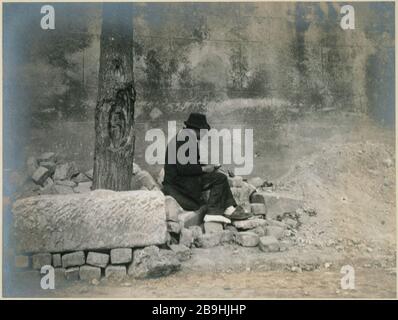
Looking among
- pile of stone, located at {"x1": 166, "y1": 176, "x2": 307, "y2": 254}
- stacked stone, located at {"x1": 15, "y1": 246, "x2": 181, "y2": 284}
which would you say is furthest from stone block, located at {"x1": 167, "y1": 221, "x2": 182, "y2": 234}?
stacked stone, located at {"x1": 15, "y1": 246, "x2": 181, "y2": 284}

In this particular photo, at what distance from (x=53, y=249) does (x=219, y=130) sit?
313 cm

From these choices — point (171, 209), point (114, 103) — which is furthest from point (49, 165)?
point (171, 209)

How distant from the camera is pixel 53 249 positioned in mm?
5703

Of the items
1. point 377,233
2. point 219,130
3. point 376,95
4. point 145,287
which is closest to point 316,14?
point 376,95

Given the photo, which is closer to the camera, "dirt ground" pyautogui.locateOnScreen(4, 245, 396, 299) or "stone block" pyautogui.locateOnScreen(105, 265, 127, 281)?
"dirt ground" pyautogui.locateOnScreen(4, 245, 396, 299)

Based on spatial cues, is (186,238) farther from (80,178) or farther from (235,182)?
(80,178)

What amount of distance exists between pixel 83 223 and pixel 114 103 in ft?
5.23

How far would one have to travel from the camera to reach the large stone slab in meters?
5.69

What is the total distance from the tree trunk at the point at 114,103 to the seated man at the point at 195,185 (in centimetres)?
64

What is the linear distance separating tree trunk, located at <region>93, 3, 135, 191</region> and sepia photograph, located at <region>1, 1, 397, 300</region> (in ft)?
0.06

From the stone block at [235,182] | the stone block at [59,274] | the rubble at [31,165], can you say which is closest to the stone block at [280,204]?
the stone block at [235,182]

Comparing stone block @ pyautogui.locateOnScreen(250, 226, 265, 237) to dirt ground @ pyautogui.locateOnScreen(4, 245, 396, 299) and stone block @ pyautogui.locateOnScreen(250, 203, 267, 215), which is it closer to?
dirt ground @ pyautogui.locateOnScreen(4, 245, 396, 299)

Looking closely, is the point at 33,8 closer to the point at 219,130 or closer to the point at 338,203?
the point at 219,130

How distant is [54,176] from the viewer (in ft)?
23.1
